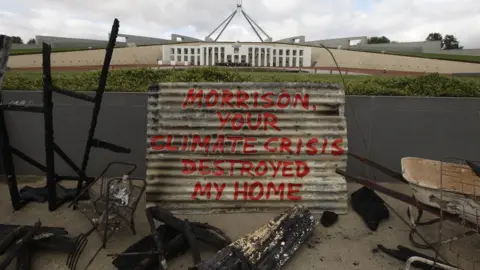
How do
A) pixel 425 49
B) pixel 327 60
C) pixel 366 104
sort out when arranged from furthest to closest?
pixel 425 49 < pixel 327 60 < pixel 366 104

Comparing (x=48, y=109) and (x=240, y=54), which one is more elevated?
(x=240, y=54)

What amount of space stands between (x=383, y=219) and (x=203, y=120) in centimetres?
256

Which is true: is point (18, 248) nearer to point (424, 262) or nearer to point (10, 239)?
point (10, 239)

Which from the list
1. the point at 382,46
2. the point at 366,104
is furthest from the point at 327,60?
the point at 366,104

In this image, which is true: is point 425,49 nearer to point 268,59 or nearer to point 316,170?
point 268,59

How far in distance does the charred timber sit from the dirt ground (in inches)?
5.4

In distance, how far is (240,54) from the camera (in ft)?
124

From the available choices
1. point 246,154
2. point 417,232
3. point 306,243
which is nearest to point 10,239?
point 246,154

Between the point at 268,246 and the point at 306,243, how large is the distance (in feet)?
1.93

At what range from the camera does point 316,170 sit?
423 cm

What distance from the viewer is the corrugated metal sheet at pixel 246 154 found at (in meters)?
4.13

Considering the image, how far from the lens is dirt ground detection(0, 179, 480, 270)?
3145 millimetres

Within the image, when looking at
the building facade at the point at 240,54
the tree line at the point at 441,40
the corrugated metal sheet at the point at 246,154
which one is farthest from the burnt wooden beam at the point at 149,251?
the tree line at the point at 441,40

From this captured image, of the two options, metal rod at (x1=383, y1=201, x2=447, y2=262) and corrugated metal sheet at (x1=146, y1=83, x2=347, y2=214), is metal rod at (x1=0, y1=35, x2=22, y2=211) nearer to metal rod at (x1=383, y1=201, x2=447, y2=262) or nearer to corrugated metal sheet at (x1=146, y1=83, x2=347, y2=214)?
corrugated metal sheet at (x1=146, y1=83, x2=347, y2=214)
